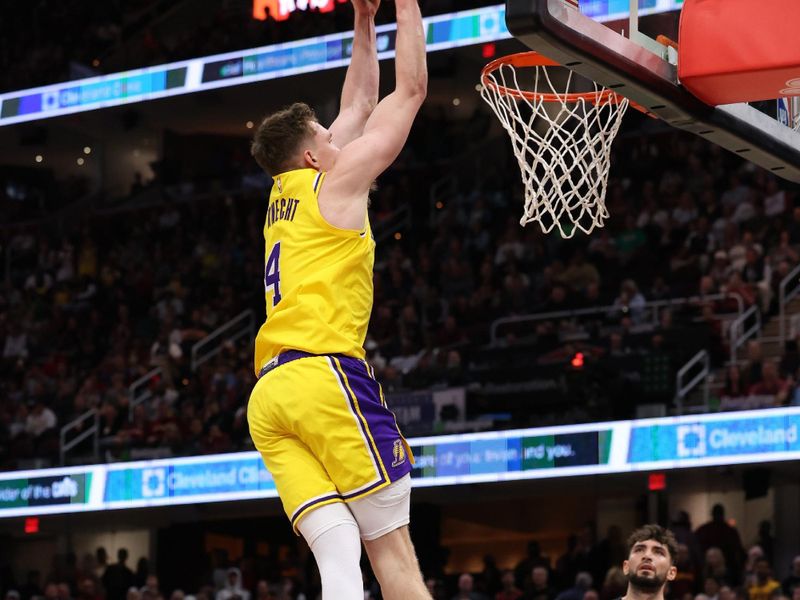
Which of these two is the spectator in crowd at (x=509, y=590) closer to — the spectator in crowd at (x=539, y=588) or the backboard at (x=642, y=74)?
the spectator in crowd at (x=539, y=588)

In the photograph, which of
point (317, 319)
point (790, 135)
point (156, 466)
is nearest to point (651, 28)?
point (790, 135)

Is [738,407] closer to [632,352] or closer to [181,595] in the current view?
Answer: [632,352]

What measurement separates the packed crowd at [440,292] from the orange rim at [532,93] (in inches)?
276

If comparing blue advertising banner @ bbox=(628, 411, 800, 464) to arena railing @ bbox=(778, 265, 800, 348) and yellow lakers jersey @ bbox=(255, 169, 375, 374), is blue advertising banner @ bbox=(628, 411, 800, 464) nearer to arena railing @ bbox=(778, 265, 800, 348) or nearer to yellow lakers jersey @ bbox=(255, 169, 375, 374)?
arena railing @ bbox=(778, 265, 800, 348)

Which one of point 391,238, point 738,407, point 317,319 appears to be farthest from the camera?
point 391,238

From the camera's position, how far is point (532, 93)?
728 centimetres

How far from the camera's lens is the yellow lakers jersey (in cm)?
467

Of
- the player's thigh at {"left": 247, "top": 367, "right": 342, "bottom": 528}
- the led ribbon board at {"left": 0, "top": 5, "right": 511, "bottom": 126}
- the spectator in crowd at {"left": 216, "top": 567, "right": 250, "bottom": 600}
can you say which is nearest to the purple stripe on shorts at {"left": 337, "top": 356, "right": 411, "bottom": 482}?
the player's thigh at {"left": 247, "top": 367, "right": 342, "bottom": 528}

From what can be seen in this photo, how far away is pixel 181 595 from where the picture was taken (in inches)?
620

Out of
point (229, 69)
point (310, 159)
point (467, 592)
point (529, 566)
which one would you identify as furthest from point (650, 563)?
point (229, 69)

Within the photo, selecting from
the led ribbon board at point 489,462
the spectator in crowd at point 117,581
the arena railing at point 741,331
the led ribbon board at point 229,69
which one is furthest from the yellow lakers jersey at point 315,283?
the spectator in crowd at point 117,581

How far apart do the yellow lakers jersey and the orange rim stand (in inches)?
90.1

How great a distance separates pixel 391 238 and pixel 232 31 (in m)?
4.40

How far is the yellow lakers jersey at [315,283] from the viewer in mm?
4668
